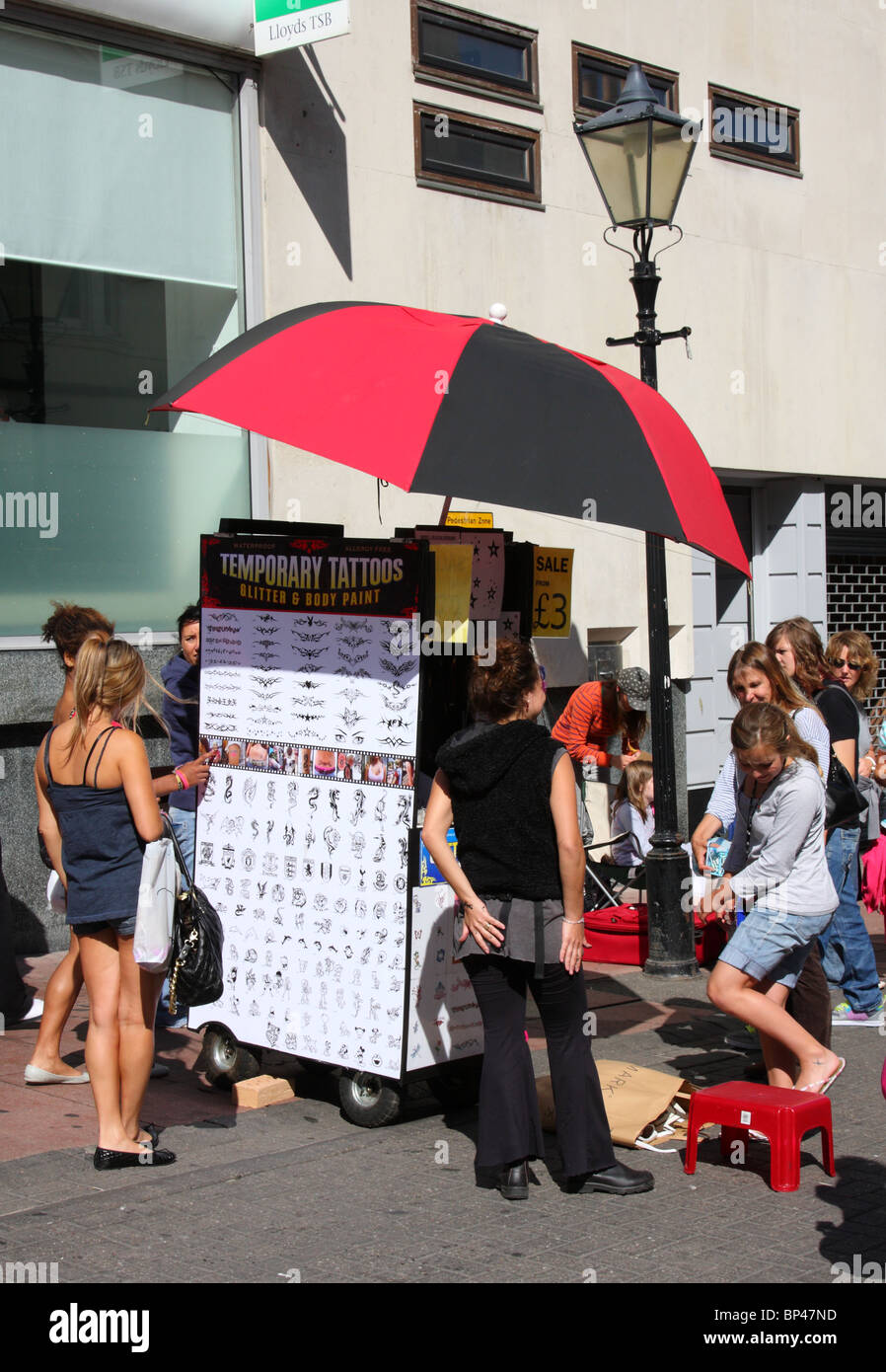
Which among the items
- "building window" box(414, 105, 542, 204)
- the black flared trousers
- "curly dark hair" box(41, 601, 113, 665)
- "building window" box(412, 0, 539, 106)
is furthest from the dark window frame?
the black flared trousers

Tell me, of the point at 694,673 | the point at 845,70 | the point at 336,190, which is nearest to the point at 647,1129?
the point at 336,190

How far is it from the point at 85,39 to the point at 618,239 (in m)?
5.00

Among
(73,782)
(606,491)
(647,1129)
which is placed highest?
(606,491)

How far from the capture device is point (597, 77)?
12.5 metres

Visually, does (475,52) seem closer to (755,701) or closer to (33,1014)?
(755,701)

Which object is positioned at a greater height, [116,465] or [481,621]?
[116,465]

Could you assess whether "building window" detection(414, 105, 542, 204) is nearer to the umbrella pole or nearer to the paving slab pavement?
the umbrella pole

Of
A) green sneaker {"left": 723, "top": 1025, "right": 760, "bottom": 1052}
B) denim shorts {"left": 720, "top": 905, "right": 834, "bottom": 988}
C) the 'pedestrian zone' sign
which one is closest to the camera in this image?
denim shorts {"left": 720, "top": 905, "right": 834, "bottom": 988}

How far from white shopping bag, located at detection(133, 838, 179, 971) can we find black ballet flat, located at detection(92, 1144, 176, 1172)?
26.9 inches

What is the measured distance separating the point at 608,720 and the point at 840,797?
9.34 ft

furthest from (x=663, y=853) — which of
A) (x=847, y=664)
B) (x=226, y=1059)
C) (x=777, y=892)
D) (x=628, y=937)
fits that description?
(x=226, y=1059)

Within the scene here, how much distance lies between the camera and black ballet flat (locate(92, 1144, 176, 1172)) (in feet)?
17.7

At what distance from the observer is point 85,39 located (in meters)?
9.31

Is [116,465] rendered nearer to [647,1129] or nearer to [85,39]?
[85,39]
